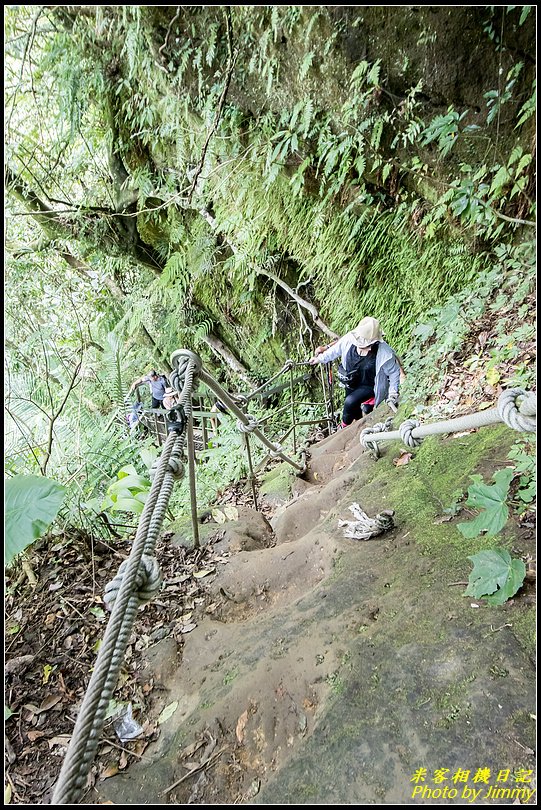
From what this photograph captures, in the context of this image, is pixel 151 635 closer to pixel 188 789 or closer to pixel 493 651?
pixel 188 789

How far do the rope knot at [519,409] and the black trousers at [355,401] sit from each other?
367cm

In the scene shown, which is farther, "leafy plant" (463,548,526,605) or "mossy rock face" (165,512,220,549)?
"mossy rock face" (165,512,220,549)

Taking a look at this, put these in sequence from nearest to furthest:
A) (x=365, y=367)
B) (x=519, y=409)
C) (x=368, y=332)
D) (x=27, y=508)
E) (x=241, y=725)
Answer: (x=519, y=409) → (x=241, y=725) → (x=27, y=508) → (x=368, y=332) → (x=365, y=367)

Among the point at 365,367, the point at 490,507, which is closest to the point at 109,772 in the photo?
the point at 490,507

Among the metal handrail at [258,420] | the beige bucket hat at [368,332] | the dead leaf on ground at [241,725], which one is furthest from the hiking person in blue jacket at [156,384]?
the dead leaf on ground at [241,725]

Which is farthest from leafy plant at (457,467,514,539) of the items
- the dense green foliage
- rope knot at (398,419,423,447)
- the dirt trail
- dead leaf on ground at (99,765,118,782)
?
dead leaf on ground at (99,765,118,782)

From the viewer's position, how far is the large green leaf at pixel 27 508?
1651mm

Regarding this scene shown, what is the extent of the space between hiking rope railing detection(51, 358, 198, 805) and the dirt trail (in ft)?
2.01

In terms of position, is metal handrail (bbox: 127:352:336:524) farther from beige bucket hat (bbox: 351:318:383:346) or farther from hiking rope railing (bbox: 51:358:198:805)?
beige bucket hat (bbox: 351:318:383:346)

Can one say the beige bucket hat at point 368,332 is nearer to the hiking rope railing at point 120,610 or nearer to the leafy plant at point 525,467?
the leafy plant at point 525,467

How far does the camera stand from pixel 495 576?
153cm

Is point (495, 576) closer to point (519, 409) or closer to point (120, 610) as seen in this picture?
point (519, 409)

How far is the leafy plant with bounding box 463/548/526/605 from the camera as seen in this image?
4.87 feet

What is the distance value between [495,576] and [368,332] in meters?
3.22
